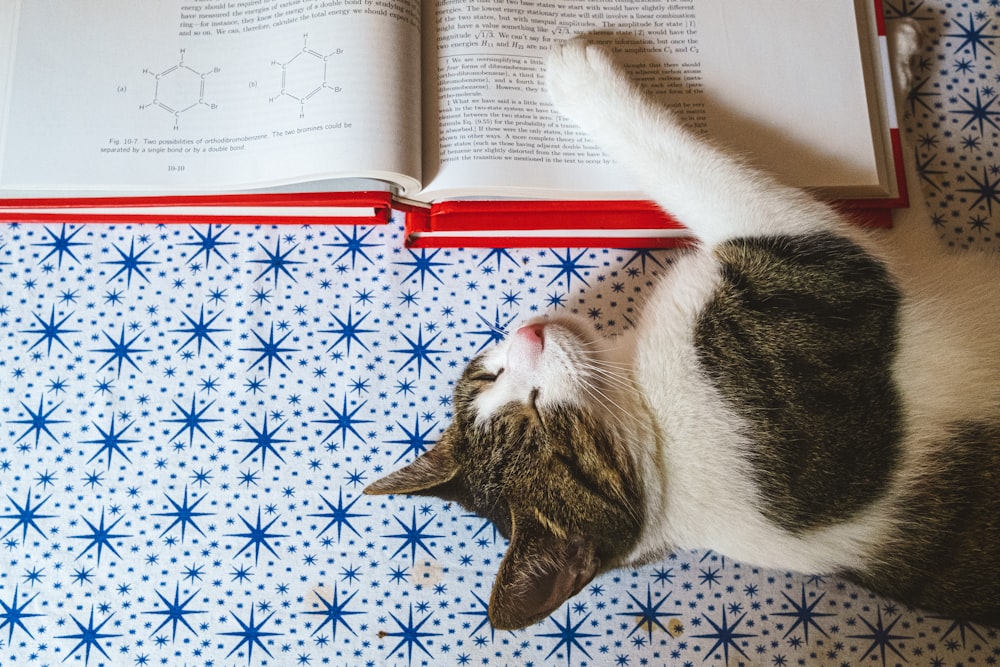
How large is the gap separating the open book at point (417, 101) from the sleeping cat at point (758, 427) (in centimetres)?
14

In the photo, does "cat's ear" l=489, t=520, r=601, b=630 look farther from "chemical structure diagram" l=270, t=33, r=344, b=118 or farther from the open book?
"chemical structure diagram" l=270, t=33, r=344, b=118

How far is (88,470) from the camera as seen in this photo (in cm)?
106

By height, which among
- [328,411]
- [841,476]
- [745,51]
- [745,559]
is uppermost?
[745,51]

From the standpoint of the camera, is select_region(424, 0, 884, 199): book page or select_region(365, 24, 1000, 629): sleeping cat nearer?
select_region(365, 24, 1000, 629): sleeping cat

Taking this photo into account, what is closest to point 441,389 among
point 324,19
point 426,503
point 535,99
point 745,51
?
point 426,503

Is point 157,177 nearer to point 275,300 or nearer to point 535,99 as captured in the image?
point 275,300

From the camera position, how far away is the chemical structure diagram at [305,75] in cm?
97

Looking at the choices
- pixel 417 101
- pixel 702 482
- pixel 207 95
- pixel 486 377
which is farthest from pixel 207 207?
pixel 702 482

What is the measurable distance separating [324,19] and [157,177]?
1.07 ft

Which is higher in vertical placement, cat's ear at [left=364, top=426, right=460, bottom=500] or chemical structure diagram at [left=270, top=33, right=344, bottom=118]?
chemical structure diagram at [left=270, top=33, right=344, bottom=118]

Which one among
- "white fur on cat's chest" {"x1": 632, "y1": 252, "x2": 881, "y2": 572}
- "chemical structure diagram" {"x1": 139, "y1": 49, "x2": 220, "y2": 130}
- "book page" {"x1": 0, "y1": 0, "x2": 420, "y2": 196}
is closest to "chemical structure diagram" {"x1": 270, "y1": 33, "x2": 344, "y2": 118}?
"book page" {"x1": 0, "y1": 0, "x2": 420, "y2": 196}

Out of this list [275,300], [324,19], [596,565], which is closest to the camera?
[596,565]

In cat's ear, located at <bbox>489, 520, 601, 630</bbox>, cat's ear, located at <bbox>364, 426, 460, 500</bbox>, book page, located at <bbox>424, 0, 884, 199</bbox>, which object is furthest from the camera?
book page, located at <bbox>424, 0, 884, 199</bbox>

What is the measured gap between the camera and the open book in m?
0.99
